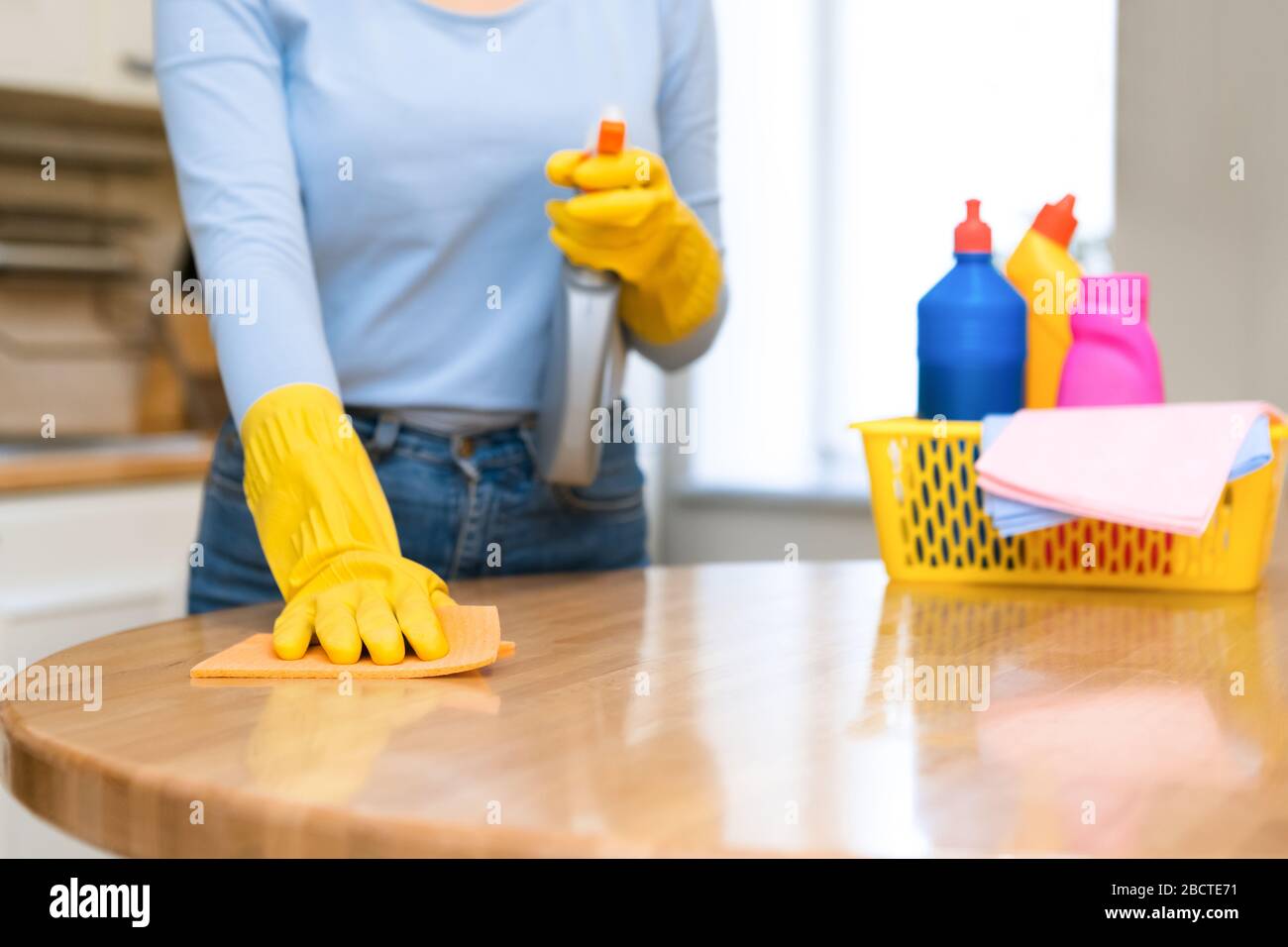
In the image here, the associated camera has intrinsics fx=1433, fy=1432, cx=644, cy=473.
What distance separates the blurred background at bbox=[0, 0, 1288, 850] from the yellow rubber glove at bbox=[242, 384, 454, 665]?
123 cm

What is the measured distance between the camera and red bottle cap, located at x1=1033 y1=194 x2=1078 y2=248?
3.73 feet

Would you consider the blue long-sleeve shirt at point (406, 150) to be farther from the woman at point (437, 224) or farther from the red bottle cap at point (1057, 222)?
the red bottle cap at point (1057, 222)

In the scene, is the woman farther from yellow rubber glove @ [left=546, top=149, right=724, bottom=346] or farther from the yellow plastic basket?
the yellow plastic basket

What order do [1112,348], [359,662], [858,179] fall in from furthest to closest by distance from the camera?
[858,179] → [1112,348] → [359,662]

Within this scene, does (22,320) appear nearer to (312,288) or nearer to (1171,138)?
(312,288)

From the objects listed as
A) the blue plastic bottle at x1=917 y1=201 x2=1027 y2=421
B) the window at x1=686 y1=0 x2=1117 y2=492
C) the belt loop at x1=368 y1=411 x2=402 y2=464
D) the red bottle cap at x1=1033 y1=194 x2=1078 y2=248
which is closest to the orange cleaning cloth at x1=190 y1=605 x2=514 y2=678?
the belt loop at x1=368 y1=411 x2=402 y2=464

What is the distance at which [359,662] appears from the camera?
78cm

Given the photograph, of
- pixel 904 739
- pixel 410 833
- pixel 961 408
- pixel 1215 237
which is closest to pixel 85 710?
pixel 410 833

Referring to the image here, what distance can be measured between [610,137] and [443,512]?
34 cm

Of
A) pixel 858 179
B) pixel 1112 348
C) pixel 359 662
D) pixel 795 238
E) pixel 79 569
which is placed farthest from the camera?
pixel 795 238

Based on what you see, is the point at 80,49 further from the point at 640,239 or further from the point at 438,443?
the point at 640,239

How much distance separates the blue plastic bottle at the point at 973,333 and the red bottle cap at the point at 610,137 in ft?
0.90


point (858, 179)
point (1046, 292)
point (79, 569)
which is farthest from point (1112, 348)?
point (858, 179)
